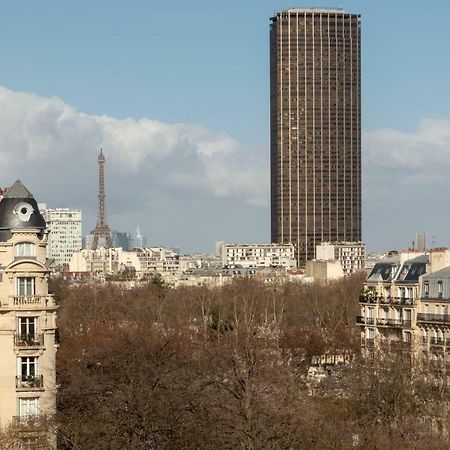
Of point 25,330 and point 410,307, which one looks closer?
point 25,330

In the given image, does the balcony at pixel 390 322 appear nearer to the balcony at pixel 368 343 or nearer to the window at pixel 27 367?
the balcony at pixel 368 343

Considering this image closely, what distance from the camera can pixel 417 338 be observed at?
74.6m

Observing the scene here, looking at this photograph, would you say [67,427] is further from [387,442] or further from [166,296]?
[166,296]

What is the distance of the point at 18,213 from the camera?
46562 mm

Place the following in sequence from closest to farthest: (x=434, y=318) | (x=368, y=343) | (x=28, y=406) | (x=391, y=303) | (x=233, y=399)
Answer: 1. (x=28, y=406)
2. (x=233, y=399)
3. (x=434, y=318)
4. (x=391, y=303)
5. (x=368, y=343)

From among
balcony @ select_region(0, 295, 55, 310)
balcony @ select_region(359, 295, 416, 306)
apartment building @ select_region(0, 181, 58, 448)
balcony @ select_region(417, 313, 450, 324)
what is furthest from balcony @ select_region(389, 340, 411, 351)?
balcony @ select_region(0, 295, 55, 310)

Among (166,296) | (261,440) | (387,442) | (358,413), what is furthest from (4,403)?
(166,296)

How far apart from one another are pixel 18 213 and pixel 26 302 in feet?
9.32

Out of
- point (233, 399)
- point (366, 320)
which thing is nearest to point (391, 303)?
point (366, 320)

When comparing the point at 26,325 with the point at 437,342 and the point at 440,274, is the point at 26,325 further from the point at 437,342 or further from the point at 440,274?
the point at 440,274

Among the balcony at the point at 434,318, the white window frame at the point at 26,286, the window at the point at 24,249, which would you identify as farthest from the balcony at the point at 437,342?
the white window frame at the point at 26,286

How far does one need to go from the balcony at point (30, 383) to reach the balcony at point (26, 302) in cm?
210

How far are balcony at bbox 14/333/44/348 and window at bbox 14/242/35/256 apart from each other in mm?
2459

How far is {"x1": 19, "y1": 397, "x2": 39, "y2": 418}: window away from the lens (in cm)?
4538
